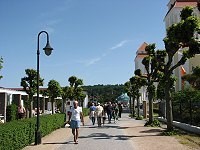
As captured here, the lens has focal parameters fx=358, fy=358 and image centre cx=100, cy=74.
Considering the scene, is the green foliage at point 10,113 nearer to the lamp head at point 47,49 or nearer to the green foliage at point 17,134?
the green foliage at point 17,134

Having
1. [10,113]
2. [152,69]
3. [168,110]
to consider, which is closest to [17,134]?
[168,110]

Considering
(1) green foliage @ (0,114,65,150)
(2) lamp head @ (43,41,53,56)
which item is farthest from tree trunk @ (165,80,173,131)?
(2) lamp head @ (43,41,53,56)

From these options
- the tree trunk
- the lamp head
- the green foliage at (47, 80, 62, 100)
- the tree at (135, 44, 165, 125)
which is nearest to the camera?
the lamp head

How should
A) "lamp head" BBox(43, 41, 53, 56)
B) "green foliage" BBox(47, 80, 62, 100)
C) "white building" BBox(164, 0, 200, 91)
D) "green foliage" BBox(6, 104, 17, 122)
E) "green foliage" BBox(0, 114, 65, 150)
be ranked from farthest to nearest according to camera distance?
"white building" BBox(164, 0, 200, 91) < "green foliage" BBox(47, 80, 62, 100) < "green foliage" BBox(6, 104, 17, 122) < "lamp head" BBox(43, 41, 53, 56) < "green foliage" BBox(0, 114, 65, 150)

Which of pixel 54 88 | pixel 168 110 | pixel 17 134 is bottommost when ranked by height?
pixel 17 134

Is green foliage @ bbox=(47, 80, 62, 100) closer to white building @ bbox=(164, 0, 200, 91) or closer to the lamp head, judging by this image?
the lamp head

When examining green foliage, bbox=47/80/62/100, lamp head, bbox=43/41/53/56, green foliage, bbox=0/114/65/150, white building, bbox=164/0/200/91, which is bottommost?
green foliage, bbox=0/114/65/150

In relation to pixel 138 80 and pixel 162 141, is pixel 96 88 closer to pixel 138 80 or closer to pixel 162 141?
pixel 138 80

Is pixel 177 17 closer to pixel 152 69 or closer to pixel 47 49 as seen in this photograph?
pixel 152 69

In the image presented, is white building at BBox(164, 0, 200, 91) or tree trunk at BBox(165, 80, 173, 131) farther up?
white building at BBox(164, 0, 200, 91)

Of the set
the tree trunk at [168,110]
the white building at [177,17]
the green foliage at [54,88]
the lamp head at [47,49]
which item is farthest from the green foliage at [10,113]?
the white building at [177,17]

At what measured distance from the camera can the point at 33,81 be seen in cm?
3309

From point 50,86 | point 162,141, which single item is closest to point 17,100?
point 50,86

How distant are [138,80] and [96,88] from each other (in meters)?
100
